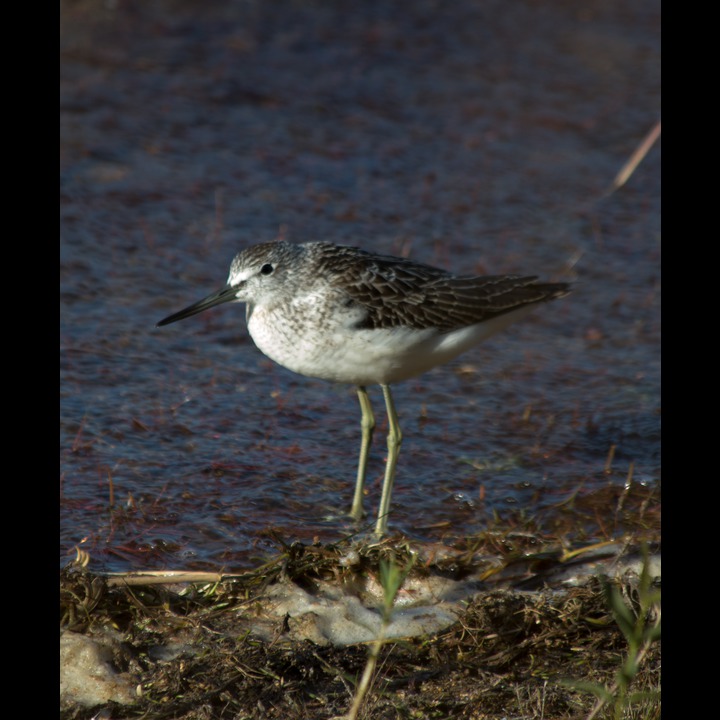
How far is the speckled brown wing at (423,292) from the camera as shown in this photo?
6410mm


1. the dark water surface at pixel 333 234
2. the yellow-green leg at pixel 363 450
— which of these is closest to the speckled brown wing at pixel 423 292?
the yellow-green leg at pixel 363 450

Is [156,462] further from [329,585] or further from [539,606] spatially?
[539,606]

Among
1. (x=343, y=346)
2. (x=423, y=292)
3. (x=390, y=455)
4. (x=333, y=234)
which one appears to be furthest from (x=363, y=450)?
(x=333, y=234)

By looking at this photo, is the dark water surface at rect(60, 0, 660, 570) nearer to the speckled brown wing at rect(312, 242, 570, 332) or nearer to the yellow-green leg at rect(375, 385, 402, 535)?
the yellow-green leg at rect(375, 385, 402, 535)

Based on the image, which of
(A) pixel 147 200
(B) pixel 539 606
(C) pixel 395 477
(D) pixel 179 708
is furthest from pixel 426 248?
(D) pixel 179 708

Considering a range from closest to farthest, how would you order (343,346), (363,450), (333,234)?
1. (343,346)
2. (363,450)
3. (333,234)

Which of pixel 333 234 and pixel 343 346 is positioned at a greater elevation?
pixel 343 346

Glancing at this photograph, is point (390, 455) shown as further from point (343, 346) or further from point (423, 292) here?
point (423, 292)

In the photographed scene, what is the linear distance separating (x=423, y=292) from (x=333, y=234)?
120 inches

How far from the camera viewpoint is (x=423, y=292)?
659cm

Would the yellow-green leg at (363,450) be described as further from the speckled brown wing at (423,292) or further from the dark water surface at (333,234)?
the speckled brown wing at (423,292)

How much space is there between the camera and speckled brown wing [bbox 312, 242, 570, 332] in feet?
21.0

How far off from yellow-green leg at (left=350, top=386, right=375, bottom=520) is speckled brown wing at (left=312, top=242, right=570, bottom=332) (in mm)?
579

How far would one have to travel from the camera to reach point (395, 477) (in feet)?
22.5
